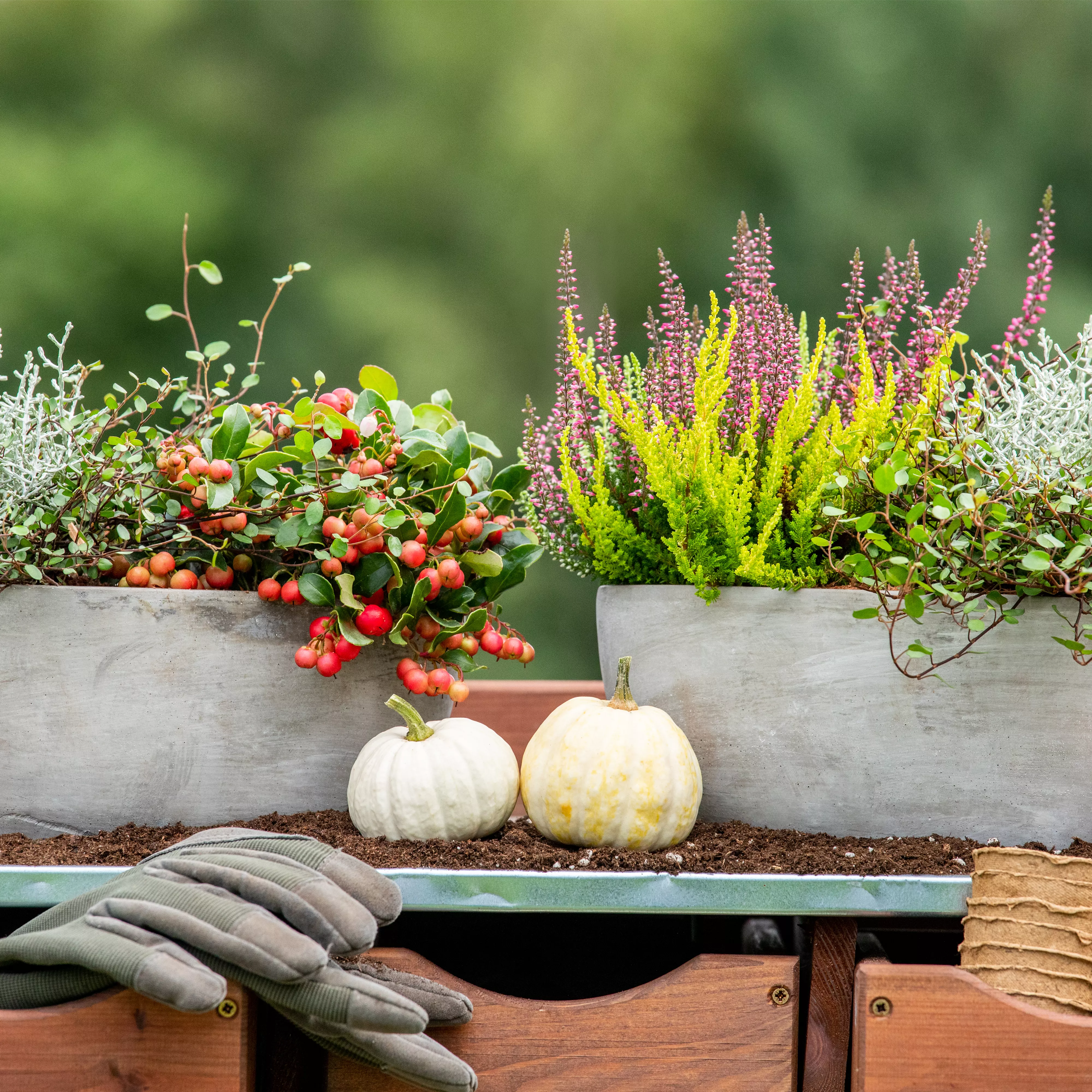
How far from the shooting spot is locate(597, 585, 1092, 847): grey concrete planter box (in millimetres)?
841

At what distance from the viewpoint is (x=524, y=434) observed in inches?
40.2

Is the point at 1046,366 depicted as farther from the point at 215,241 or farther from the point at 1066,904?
the point at 215,241

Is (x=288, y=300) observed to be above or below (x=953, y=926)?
above

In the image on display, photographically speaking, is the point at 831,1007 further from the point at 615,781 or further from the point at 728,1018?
the point at 615,781

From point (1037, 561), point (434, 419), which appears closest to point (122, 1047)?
point (434, 419)

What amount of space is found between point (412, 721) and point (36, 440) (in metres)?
0.41

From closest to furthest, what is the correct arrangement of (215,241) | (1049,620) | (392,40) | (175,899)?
1. (175,899)
2. (1049,620)
3. (215,241)
4. (392,40)

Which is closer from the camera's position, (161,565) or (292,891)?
(292,891)

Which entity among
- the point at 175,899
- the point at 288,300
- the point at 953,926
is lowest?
the point at 953,926

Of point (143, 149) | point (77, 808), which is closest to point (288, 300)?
point (143, 149)

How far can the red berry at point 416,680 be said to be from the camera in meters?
0.85

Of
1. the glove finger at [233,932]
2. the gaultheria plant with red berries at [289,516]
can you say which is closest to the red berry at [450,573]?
the gaultheria plant with red berries at [289,516]

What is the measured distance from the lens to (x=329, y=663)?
0.81 metres

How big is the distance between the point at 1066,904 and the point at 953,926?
176 millimetres
